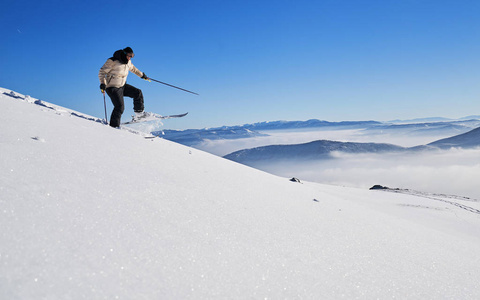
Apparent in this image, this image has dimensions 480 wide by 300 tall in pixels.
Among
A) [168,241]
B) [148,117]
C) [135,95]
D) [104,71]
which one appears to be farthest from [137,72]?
[168,241]

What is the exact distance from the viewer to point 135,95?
705cm

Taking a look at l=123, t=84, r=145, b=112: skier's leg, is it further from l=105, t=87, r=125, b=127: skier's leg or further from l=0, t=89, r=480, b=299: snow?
l=0, t=89, r=480, b=299: snow

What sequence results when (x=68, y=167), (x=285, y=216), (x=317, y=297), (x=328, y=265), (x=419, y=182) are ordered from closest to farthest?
(x=317, y=297) → (x=328, y=265) → (x=68, y=167) → (x=285, y=216) → (x=419, y=182)

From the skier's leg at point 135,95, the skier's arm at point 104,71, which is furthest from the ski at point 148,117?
the skier's arm at point 104,71

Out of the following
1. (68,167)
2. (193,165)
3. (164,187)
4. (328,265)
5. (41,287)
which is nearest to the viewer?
(41,287)

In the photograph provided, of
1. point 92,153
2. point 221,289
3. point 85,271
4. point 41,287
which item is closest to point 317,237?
point 221,289

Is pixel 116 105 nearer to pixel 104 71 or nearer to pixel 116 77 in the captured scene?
pixel 116 77

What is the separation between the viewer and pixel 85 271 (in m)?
1.22

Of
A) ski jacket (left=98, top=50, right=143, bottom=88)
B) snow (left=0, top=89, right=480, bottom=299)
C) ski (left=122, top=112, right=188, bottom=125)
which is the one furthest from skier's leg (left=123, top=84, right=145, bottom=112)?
snow (left=0, top=89, right=480, bottom=299)

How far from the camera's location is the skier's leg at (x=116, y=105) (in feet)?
20.3

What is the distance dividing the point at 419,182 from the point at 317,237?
24073 cm

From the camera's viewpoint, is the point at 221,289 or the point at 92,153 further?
the point at 92,153

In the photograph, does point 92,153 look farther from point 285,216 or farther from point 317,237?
point 317,237

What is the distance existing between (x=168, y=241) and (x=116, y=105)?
5607 mm
